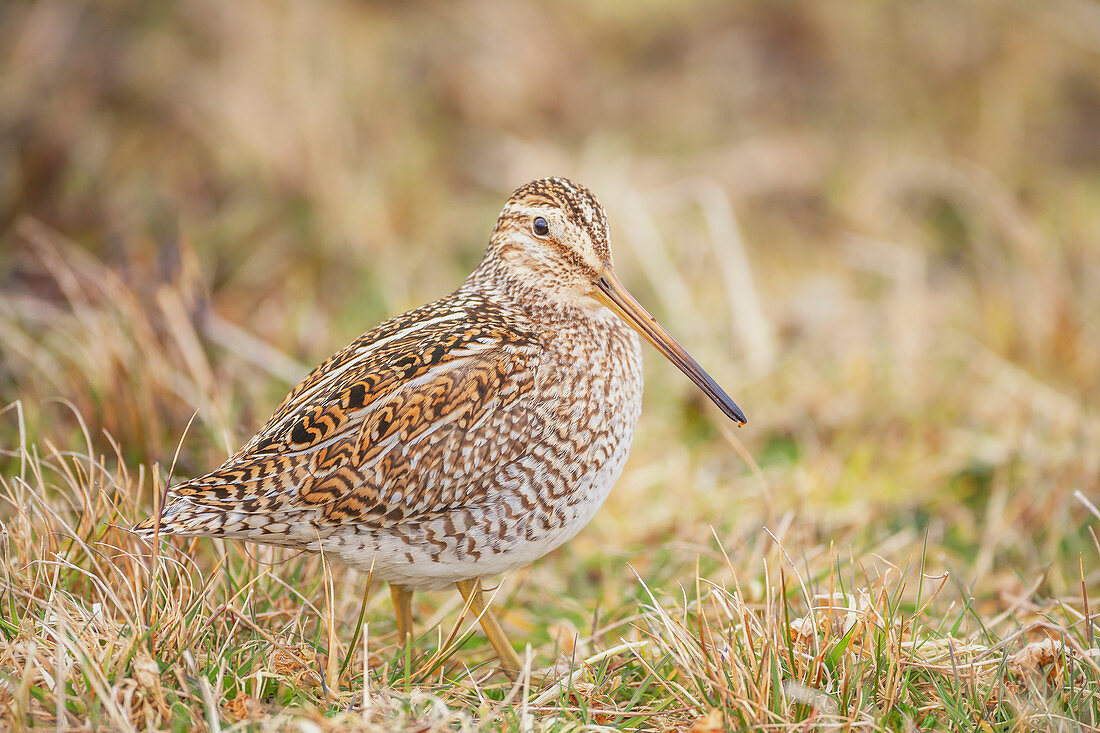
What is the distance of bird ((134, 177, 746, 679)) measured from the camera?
2.89 m

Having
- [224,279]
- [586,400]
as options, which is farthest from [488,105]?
[586,400]

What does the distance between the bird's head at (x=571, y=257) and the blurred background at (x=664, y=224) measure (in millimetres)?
567

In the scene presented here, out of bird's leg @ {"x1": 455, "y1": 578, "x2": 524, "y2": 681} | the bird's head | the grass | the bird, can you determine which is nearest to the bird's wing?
the bird

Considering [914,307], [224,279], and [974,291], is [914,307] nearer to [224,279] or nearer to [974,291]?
[974,291]

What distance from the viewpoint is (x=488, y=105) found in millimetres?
8023

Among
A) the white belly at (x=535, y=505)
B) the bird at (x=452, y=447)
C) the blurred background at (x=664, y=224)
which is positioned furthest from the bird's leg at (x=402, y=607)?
the blurred background at (x=664, y=224)

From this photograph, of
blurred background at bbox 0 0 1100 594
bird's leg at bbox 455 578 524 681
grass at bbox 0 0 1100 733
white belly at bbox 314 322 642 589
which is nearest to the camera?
grass at bbox 0 0 1100 733

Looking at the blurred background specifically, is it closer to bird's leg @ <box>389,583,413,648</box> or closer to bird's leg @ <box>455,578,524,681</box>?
bird's leg @ <box>455,578,524,681</box>

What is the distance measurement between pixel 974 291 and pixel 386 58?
469cm

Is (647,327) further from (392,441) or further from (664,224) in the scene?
(664,224)

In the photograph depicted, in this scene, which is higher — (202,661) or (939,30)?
(939,30)

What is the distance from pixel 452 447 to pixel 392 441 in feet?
0.55

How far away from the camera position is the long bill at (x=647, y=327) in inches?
129

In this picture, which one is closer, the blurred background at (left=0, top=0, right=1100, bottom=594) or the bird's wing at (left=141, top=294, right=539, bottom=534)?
the bird's wing at (left=141, top=294, right=539, bottom=534)
